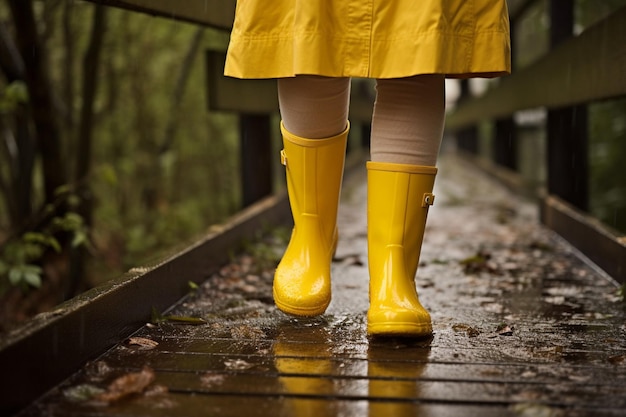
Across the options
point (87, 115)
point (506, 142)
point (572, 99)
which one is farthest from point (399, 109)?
point (506, 142)

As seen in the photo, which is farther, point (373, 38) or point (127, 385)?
point (373, 38)

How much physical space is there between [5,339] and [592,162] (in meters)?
4.76

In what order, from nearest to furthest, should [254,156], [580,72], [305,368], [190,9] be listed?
[305,368]
[190,9]
[580,72]
[254,156]

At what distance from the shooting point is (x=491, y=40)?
1540 millimetres

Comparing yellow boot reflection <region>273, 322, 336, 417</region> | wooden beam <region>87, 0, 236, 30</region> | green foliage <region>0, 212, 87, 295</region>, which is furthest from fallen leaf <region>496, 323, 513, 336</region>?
green foliage <region>0, 212, 87, 295</region>

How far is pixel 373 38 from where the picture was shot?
152cm

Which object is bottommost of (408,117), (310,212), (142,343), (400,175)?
(142,343)

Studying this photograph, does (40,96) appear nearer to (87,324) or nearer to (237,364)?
(87,324)

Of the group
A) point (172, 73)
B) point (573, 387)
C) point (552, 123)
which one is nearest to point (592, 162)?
point (552, 123)

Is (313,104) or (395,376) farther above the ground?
(313,104)

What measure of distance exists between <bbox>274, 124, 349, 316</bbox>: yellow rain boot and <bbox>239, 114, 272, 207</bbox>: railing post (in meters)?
1.69

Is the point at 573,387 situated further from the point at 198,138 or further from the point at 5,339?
the point at 198,138

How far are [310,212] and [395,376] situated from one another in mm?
566

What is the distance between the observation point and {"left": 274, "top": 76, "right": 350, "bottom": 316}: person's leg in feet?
5.61
